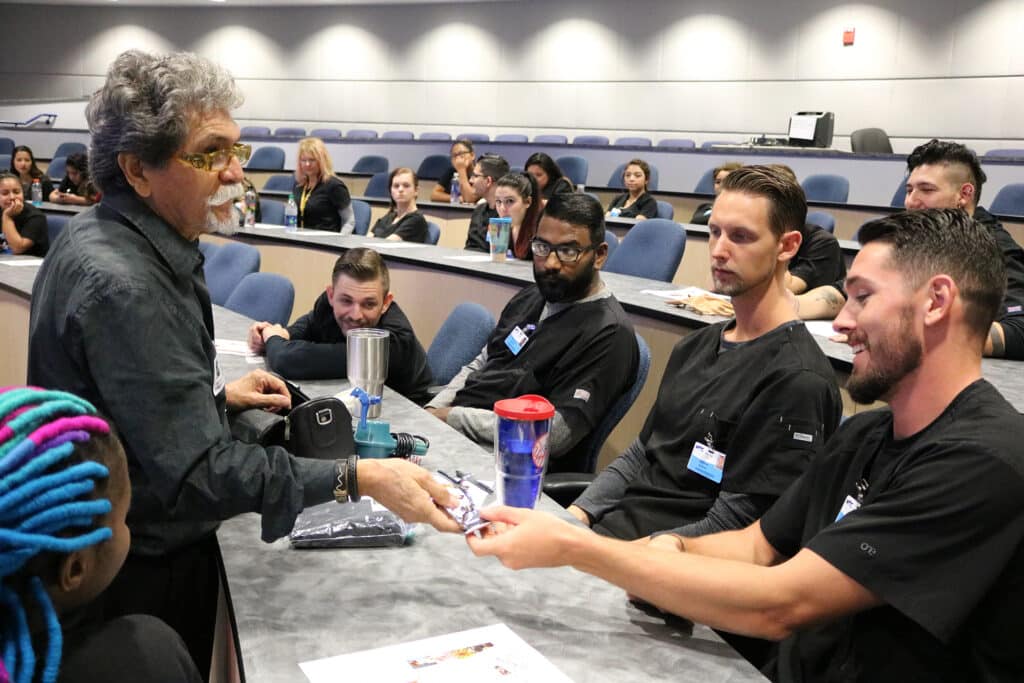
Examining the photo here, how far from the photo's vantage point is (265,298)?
347 cm

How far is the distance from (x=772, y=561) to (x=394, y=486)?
0.68 m

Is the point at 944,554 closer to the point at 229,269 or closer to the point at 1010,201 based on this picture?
the point at 229,269

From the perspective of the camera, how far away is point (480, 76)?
13.6m

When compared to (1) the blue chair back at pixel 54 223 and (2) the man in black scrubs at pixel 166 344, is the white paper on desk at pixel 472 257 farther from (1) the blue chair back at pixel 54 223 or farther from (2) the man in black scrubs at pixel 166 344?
(2) the man in black scrubs at pixel 166 344

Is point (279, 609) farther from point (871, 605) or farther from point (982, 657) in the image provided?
point (982, 657)

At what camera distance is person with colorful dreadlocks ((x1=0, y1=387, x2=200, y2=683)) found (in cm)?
73

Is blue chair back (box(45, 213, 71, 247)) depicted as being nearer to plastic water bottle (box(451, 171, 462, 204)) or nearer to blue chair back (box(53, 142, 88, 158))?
plastic water bottle (box(451, 171, 462, 204))

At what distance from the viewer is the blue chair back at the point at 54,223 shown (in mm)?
5871

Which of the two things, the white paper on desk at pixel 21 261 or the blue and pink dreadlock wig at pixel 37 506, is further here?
the white paper on desk at pixel 21 261

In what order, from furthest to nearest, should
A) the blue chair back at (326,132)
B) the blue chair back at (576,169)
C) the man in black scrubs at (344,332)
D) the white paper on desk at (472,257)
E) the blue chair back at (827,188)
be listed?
1. the blue chair back at (326,132)
2. the blue chair back at (576,169)
3. the blue chair back at (827,188)
4. the white paper on desk at (472,257)
5. the man in black scrubs at (344,332)

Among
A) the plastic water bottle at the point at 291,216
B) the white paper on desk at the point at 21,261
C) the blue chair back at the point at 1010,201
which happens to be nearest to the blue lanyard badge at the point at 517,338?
the white paper on desk at the point at 21,261

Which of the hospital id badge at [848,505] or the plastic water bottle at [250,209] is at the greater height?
the plastic water bottle at [250,209]

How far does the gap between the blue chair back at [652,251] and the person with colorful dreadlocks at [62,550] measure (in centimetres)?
386

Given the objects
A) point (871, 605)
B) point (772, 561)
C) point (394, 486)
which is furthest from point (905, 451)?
point (394, 486)
